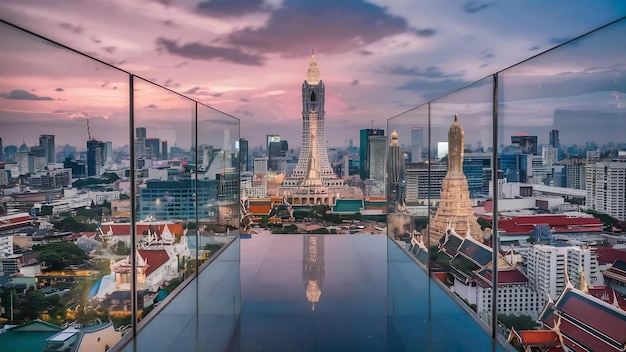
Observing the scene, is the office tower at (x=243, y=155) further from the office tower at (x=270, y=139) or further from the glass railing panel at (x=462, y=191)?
the glass railing panel at (x=462, y=191)

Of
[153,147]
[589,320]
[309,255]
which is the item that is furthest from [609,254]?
[309,255]

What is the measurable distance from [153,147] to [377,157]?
11.5 ft

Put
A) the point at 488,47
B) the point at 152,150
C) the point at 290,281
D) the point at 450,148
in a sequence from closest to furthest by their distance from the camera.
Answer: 1. the point at 152,150
2. the point at 450,148
3. the point at 290,281
4. the point at 488,47

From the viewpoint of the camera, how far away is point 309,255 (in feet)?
13.4

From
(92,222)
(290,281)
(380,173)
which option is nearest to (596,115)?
(92,222)

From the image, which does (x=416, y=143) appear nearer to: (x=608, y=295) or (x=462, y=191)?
(x=462, y=191)

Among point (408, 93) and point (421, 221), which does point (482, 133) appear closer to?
point (421, 221)

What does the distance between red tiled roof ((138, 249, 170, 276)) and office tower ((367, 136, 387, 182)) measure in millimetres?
3051

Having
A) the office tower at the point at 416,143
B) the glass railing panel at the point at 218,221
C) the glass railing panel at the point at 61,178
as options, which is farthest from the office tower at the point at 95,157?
the office tower at the point at 416,143

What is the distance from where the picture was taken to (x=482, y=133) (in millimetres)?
2297

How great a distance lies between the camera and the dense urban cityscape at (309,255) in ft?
4.46

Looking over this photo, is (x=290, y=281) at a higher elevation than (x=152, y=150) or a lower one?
lower

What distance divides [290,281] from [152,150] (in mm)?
1309

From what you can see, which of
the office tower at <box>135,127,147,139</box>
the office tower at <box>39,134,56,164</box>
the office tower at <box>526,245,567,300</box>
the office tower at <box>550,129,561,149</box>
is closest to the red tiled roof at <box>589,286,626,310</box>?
the office tower at <box>526,245,567,300</box>
